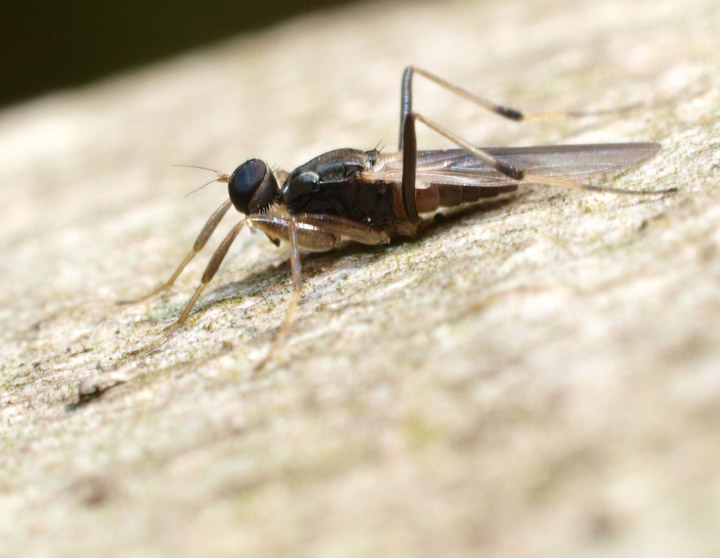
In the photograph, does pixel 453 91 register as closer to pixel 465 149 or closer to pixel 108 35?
pixel 465 149

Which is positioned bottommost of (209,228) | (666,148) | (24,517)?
(24,517)

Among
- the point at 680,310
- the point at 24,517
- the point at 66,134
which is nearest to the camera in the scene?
the point at 680,310

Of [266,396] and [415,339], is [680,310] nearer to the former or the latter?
[415,339]

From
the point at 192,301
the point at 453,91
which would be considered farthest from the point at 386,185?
the point at 192,301

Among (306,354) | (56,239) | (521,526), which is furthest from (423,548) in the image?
(56,239)

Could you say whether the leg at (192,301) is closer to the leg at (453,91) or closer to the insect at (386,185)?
the insect at (386,185)

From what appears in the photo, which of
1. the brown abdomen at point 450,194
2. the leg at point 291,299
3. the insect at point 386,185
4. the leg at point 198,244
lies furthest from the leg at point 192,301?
the brown abdomen at point 450,194

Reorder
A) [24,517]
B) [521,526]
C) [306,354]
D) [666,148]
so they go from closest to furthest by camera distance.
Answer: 1. [521,526]
2. [24,517]
3. [306,354]
4. [666,148]

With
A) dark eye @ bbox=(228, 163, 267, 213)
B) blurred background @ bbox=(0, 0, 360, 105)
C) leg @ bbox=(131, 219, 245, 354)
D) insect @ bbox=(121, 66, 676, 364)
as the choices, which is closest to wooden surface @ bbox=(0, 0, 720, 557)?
leg @ bbox=(131, 219, 245, 354)
